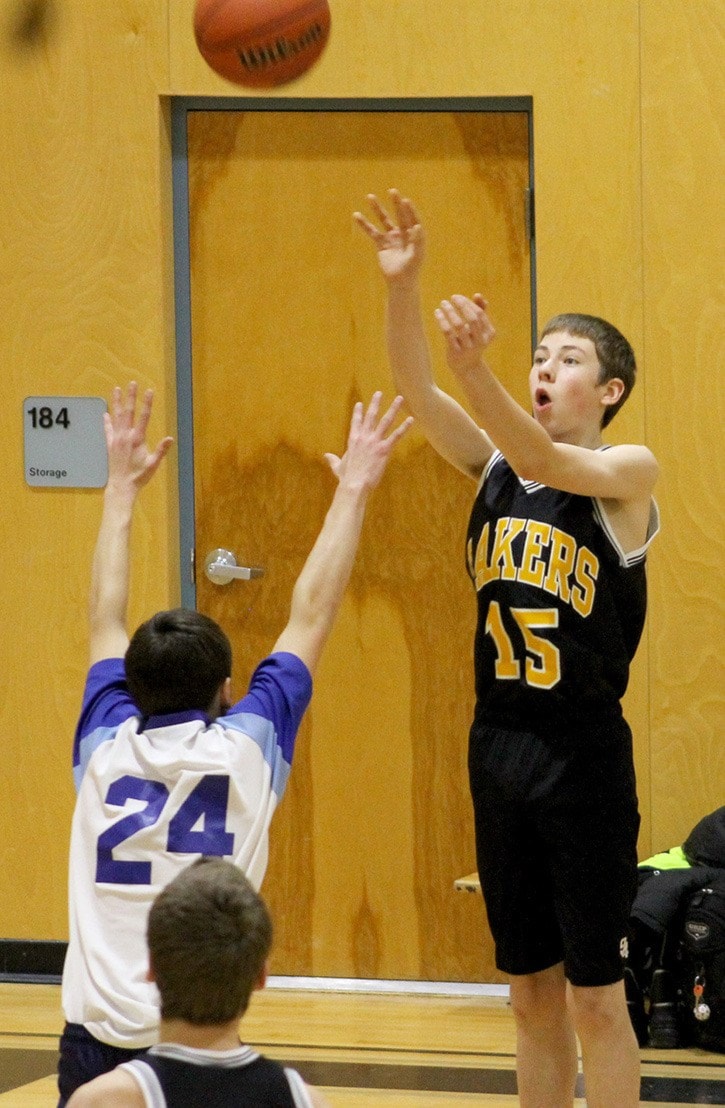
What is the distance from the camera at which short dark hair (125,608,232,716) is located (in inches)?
107

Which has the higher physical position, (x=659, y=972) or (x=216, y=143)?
(x=216, y=143)

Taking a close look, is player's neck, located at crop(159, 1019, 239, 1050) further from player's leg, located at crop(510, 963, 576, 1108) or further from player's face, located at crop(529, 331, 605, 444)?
player's face, located at crop(529, 331, 605, 444)

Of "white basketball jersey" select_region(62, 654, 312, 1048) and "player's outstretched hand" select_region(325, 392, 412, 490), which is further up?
"player's outstretched hand" select_region(325, 392, 412, 490)

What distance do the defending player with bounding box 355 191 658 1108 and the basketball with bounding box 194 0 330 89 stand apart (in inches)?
30.6

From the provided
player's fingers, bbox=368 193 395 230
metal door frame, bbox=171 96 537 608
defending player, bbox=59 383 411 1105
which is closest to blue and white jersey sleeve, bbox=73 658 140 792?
defending player, bbox=59 383 411 1105

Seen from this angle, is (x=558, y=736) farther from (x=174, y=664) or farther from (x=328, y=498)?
(x=328, y=498)

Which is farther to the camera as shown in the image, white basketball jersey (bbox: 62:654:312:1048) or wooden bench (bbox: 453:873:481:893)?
wooden bench (bbox: 453:873:481:893)

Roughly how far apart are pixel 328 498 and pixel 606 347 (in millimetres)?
1991

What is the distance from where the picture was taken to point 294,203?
5441mm

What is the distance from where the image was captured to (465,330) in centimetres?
313

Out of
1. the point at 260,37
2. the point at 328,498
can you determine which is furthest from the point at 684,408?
the point at 260,37

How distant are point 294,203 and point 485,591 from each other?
2.37 m

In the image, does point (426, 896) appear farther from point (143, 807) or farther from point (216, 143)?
point (143, 807)

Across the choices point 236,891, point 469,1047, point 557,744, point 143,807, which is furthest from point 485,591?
point 469,1047
